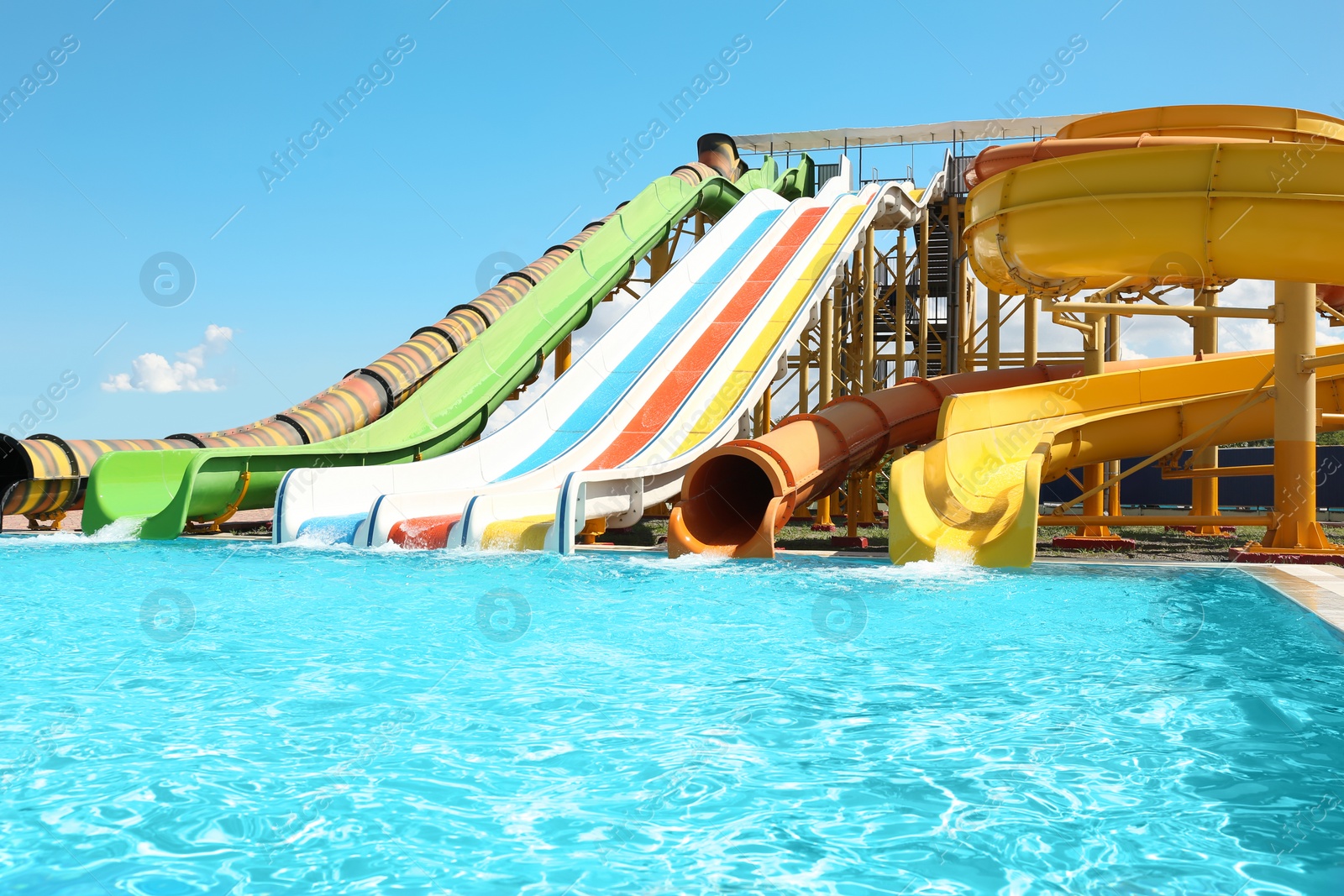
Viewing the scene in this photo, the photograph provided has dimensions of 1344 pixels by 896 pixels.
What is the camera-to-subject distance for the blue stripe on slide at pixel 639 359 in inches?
448

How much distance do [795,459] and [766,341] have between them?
373cm

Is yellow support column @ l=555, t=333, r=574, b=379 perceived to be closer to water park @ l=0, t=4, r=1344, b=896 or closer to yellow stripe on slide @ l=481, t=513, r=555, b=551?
water park @ l=0, t=4, r=1344, b=896

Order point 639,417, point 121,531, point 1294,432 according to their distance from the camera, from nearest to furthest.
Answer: point 1294,432, point 121,531, point 639,417

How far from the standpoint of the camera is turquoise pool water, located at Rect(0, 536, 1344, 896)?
2.40 metres

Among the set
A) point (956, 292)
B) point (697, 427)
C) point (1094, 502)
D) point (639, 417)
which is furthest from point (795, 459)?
point (956, 292)

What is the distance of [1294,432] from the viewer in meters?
7.82

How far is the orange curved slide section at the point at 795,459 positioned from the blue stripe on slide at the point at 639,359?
2.33 m

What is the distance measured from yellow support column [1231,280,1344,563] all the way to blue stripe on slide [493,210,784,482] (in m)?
6.45

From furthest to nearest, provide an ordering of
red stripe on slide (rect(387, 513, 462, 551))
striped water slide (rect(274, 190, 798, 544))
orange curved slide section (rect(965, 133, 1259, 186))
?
striped water slide (rect(274, 190, 798, 544)), red stripe on slide (rect(387, 513, 462, 551)), orange curved slide section (rect(965, 133, 1259, 186))

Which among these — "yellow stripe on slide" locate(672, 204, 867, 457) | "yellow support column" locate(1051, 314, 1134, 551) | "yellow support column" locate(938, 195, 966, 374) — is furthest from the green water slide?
"yellow support column" locate(1051, 314, 1134, 551)

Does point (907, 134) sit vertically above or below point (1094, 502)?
above

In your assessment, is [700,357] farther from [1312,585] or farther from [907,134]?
[907,134]

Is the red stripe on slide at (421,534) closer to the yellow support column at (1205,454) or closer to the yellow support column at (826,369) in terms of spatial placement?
the yellow support column at (826,369)

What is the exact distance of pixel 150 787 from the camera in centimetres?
285
